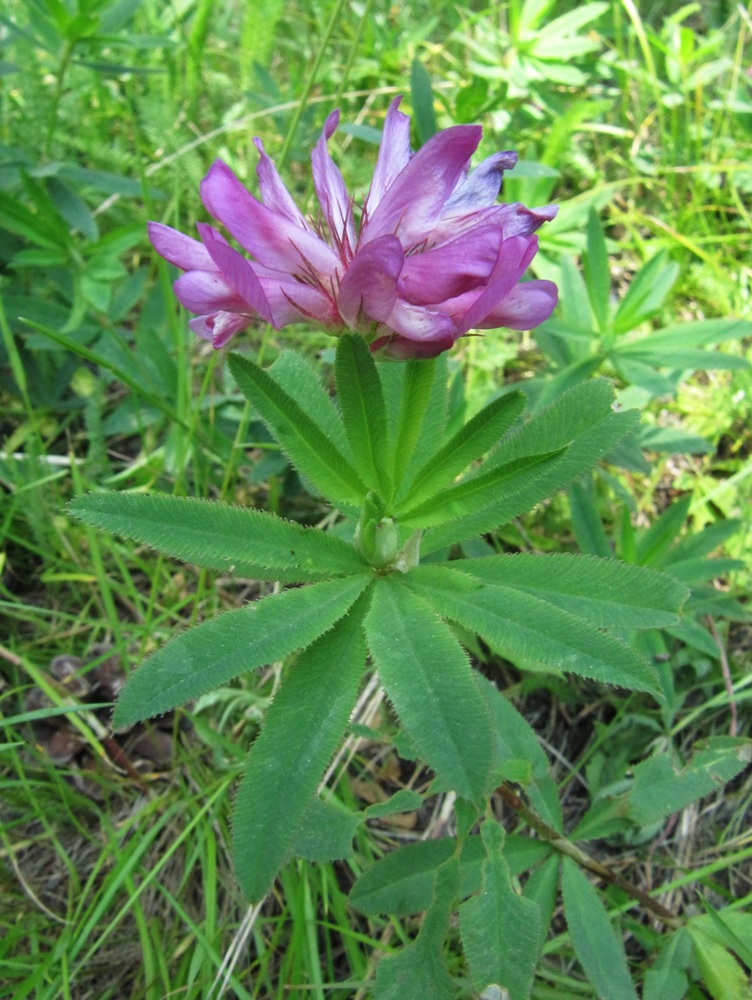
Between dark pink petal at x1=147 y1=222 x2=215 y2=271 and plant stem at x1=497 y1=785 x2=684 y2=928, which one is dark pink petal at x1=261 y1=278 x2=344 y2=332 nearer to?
dark pink petal at x1=147 y1=222 x2=215 y2=271

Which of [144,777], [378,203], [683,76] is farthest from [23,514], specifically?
[683,76]

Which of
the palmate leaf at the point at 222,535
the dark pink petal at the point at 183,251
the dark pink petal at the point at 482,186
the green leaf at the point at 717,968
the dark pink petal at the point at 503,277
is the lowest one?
the green leaf at the point at 717,968

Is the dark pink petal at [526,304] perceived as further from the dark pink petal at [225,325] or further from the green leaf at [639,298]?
the green leaf at [639,298]

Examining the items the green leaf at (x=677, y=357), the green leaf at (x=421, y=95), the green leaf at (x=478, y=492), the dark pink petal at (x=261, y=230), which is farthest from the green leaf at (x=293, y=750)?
the green leaf at (x=421, y=95)

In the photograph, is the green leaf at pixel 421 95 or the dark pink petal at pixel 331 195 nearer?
the dark pink petal at pixel 331 195

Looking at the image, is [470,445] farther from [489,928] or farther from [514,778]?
[489,928]

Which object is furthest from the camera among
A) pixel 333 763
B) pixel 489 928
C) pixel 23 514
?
pixel 23 514
